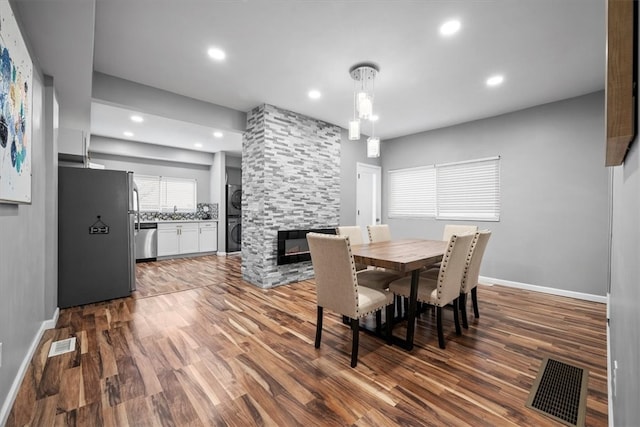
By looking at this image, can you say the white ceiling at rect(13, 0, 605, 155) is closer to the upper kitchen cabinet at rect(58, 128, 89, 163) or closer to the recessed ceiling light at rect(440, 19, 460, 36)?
the recessed ceiling light at rect(440, 19, 460, 36)

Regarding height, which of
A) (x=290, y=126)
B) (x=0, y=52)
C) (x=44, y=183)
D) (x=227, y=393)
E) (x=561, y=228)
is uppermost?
(x=290, y=126)

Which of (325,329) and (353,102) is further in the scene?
(353,102)

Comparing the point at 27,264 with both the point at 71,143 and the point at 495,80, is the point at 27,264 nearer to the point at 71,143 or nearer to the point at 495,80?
the point at 71,143

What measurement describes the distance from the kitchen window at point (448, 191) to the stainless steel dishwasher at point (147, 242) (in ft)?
17.0

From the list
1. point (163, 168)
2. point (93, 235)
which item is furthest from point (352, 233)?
point (163, 168)

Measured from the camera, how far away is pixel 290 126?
430 centimetres

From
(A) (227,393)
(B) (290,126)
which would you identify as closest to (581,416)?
(A) (227,393)

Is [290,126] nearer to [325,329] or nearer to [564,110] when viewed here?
[325,329]

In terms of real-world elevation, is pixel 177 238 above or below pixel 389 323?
Answer: above

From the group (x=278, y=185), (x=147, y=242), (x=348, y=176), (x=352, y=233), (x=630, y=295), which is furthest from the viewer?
(x=147, y=242)

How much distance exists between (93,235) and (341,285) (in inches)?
126

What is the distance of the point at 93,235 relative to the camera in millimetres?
3361

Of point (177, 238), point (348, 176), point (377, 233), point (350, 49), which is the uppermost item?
point (350, 49)

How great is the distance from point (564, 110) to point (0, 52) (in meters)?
5.44
